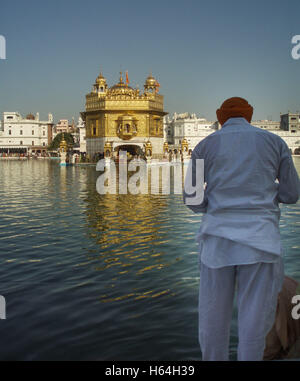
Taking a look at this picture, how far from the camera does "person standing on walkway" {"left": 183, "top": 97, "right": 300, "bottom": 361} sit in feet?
8.70

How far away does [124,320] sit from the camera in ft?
14.8

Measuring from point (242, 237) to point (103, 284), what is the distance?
338cm

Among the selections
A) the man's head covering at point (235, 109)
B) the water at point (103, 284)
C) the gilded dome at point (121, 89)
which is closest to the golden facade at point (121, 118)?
the gilded dome at point (121, 89)

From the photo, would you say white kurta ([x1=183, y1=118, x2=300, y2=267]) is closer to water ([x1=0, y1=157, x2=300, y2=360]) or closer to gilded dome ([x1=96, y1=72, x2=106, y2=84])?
water ([x1=0, y1=157, x2=300, y2=360])

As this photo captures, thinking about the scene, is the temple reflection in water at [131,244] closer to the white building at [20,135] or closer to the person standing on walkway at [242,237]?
the person standing on walkway at [242,237]

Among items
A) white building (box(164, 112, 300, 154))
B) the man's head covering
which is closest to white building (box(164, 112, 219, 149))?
white building (box(164, 112, 300, 154))

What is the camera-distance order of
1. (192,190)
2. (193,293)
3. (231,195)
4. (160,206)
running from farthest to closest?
1. (160,206)
2. (193,293)
3. (192,190)
4. (231,195)

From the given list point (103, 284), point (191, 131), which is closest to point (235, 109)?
point (103, 284)

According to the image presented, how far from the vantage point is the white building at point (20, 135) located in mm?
104688

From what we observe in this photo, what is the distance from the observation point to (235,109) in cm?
295

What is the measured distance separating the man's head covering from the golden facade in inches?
1809
